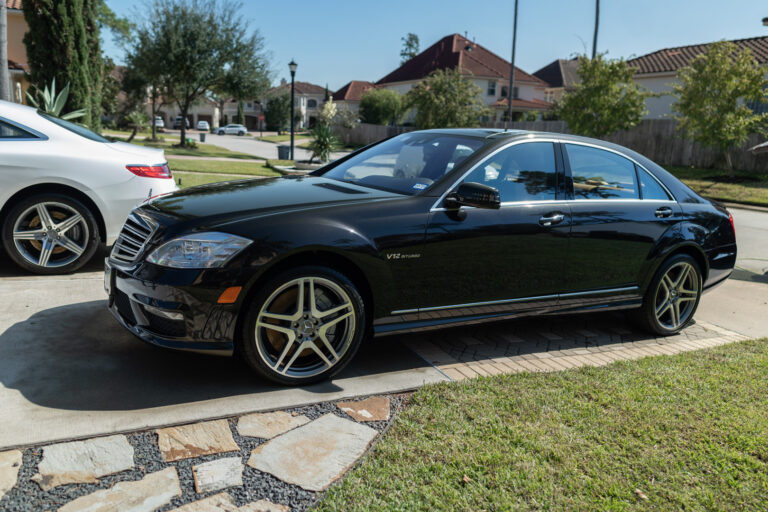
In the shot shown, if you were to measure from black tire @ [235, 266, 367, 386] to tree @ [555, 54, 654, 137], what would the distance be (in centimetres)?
2738

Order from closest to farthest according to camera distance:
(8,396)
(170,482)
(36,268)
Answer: (170,482), (8,396), (36,268)

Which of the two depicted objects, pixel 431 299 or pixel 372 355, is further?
pixel 372 355

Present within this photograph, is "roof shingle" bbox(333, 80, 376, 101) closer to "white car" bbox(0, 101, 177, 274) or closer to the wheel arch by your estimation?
"white car" bbox(0, 101, 177, 274)

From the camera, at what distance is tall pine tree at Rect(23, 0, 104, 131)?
16656 mm

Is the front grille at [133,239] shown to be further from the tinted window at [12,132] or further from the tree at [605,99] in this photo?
the tree at [605,99]

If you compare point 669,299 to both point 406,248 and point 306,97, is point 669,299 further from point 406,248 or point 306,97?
point 306,97

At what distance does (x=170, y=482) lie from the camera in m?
2.76

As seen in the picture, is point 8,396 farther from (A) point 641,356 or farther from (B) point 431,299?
(A) point 641,356

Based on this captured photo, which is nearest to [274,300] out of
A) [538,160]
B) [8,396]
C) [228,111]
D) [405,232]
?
[405,232]

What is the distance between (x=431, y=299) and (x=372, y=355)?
700 millimetres

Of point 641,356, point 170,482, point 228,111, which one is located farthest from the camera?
point 228,111

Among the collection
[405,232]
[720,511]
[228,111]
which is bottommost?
[720,511]

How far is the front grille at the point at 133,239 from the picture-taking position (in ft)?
12.3

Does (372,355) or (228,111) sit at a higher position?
(228,111)
